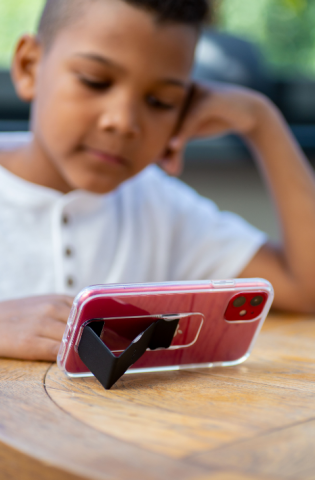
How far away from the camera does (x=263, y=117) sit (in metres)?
1.04

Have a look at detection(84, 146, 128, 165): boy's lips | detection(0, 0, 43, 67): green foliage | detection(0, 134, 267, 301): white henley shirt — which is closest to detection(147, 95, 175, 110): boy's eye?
detection(84, 146, 128, 165): boy's lips

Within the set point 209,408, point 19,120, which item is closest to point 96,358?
point 209,408

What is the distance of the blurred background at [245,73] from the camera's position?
1733 mm

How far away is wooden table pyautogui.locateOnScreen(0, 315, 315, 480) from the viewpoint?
0.89ft

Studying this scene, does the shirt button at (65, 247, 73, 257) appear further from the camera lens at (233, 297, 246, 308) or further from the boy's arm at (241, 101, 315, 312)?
the camera lens at (233, 297, 246, 308)

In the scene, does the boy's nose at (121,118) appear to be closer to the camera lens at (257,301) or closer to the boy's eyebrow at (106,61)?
the boy's eyebrow at (106,61)

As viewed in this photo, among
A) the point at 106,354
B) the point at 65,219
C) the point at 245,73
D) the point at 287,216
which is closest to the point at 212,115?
the point at 287,216

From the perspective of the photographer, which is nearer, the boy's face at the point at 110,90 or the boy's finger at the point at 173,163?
the boy's face at the point at 110,90

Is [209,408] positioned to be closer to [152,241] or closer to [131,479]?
[131,479]

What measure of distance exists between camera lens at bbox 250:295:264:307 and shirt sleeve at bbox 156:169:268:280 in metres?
0.52

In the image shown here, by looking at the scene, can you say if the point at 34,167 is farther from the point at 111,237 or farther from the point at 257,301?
the point at 257,301

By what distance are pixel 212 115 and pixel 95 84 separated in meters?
0.30

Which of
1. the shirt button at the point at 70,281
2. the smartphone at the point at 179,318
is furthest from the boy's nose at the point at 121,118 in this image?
the smartphone at the point at 179,318

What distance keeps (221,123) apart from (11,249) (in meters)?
0.48
